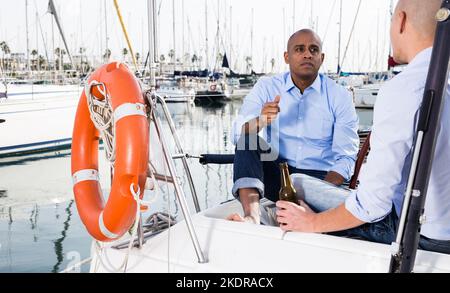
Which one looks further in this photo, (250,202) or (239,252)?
(250,202)

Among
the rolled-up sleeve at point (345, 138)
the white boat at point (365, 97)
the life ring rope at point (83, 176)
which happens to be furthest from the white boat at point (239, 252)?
the white boat at point (365, 97)

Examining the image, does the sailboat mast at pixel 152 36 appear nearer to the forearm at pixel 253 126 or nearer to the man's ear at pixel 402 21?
the forearm at pixel 253 126

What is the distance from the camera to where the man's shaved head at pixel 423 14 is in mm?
1421

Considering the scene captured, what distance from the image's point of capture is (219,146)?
507 inches

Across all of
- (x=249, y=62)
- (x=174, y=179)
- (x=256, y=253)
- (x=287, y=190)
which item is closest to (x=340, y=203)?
(x=287, y=190)

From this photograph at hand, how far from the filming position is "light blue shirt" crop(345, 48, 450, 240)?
142cm

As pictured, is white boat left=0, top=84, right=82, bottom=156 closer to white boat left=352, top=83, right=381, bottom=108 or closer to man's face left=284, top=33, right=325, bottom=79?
man's face left=284, top=33, right=325, bottom=79

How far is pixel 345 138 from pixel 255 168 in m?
0.80

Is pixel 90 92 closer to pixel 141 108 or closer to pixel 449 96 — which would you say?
pixel 141 108

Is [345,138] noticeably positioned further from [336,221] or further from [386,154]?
[386,154]

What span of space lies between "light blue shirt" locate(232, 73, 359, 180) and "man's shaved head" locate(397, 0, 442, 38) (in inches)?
61.1

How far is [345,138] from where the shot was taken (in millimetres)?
2994
